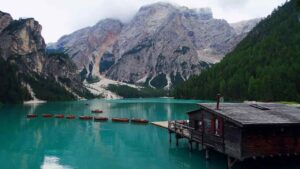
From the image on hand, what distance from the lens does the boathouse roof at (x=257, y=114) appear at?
3597 centimetres

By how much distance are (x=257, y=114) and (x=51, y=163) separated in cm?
2454

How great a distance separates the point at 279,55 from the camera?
627 feet

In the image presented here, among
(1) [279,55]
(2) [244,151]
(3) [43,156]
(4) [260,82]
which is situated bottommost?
(3) [43,156]

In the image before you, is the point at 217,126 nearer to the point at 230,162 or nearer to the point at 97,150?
the point at 230,162

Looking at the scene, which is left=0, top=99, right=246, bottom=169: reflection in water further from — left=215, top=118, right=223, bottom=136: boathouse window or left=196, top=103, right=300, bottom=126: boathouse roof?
left=196, top=103, right=300, bottom=126: boathouse roof

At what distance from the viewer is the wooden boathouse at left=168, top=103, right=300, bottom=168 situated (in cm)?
3547

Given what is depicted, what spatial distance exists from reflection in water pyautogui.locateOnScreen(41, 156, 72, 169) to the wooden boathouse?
17143mm

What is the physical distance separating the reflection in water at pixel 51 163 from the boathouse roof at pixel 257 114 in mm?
18049

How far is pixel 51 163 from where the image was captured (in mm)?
44656

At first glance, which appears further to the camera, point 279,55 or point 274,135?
point 279,55

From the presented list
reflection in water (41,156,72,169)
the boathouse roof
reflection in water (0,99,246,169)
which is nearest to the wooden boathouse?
the boathouse roof

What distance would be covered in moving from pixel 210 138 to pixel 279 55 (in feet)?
531

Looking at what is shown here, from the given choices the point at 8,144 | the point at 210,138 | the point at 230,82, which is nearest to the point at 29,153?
the point at 8,144

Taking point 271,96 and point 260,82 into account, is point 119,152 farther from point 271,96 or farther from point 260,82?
point 260,82
